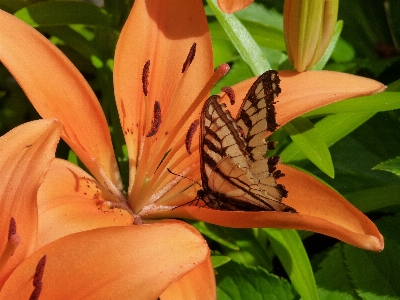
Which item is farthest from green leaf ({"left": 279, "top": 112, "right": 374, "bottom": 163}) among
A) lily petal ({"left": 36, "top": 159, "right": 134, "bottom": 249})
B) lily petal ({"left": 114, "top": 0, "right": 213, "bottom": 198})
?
lily petal ({"left": 36, "top": 159, "right": 134, "bottom": 249})

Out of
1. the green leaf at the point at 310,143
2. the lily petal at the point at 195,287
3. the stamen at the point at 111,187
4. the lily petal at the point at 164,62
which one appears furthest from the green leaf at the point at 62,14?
the lily petal at the point at 195,287

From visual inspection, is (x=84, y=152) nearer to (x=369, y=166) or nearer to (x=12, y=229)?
(x=12, y=229)

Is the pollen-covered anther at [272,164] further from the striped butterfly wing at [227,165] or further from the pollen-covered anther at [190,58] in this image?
the pollen-covered anther at [190,58]

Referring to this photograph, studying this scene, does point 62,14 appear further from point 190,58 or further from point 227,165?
point 227,165

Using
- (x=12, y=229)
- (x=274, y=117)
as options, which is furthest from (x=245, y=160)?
(x=12, y=229)

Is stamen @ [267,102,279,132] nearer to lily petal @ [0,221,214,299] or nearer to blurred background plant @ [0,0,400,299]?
blurred background plant @ [0,0,400,299]

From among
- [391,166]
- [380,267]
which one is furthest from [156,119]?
[380,267]
